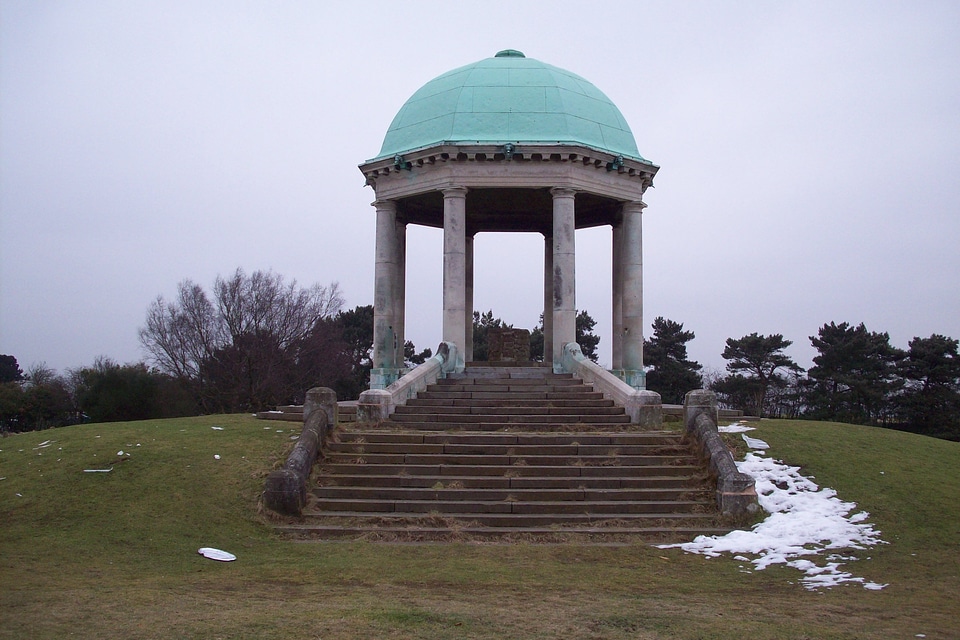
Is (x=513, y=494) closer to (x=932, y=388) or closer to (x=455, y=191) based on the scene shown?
(x=455, y=191)

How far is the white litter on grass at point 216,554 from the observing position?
11.7 metres

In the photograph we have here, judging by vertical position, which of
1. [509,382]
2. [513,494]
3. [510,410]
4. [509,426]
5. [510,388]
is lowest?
[513,494]

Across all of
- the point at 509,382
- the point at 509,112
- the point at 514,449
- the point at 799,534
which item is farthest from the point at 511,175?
the point at 799,534

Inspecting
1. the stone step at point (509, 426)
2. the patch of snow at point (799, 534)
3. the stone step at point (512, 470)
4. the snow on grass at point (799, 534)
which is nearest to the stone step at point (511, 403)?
the stone step at point (509, 426)

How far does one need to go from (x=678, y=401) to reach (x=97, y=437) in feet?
130

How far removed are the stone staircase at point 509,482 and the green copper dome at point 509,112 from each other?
8915 millimetres

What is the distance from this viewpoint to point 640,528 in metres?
13.4

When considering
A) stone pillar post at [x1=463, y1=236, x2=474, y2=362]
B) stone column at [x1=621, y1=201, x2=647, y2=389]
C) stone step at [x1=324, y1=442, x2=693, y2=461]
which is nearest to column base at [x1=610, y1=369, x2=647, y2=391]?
stone column at [x1=621, y1=201, x2=647, y2=389]

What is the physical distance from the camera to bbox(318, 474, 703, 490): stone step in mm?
14812

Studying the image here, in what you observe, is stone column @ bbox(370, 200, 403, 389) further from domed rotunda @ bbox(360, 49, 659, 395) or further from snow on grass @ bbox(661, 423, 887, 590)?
snow on grass @ bbox(661, 423, 887, 590)

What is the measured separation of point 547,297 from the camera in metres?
28.8

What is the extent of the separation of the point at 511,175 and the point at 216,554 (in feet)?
47.3

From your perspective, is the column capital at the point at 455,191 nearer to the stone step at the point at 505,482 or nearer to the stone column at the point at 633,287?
the stone column at the point at 633,287

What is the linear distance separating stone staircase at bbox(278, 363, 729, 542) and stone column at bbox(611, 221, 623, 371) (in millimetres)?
7996
